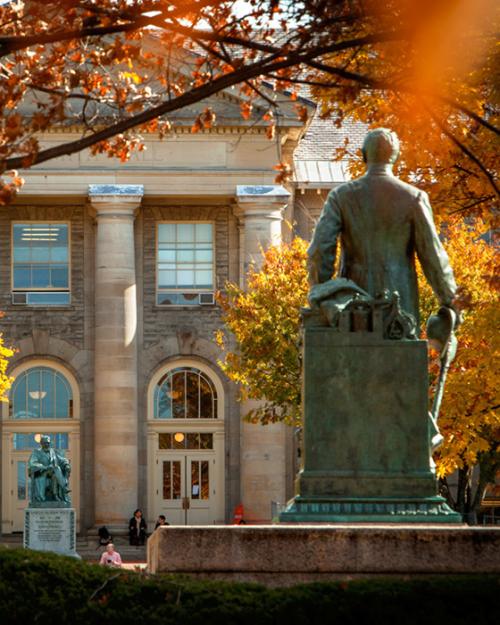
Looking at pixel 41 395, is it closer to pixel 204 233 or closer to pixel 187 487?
pixel 187 487

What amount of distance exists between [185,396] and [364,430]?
4655 centimetres

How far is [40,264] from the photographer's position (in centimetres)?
6106

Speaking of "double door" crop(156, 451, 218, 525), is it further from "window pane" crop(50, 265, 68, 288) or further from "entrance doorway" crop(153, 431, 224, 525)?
"window pane" crop(50, 265, 68, 288)

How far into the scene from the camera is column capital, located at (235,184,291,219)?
59.6 meters

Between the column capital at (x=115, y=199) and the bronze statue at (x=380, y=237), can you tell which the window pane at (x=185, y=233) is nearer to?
the column capital at (x=115, y=199)

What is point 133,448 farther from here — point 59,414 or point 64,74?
point 64,74

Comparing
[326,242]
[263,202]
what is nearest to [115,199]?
[263,202]

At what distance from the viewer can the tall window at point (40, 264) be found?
6075 cm

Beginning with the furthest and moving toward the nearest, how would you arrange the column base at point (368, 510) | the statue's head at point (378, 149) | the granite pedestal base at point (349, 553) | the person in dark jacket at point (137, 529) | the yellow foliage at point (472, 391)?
the person in dark jacket at point (137, 529) < the yellow foliage at point (472, 391) < the statue's head at point (378, 149) < the column base at point (368, 510) < the granite pedestal base at point (349, 553)

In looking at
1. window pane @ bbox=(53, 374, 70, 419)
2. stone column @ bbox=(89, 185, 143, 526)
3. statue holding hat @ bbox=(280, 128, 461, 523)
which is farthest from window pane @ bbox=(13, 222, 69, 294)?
statue holding hat @ bbox=(280, 128, 461, 523)

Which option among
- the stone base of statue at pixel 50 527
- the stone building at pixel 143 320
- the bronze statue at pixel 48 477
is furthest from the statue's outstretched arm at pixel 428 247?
the stone building at pixel 143 320

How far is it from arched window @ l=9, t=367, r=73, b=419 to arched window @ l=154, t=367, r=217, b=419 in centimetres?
266

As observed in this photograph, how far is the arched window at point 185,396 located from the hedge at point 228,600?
4759 cm

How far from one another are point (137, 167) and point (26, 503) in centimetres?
1034
